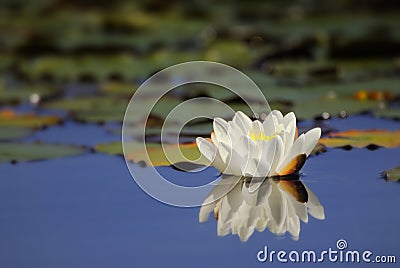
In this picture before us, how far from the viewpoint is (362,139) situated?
2.85 m

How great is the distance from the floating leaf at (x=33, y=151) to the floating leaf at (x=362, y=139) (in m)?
0.88

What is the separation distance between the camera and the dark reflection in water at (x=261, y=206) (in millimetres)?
2180

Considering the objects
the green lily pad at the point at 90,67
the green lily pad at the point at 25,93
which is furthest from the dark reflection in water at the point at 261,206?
the green lily pad at the point at 90,67

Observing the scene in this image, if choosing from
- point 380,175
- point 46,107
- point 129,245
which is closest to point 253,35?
point 46,107

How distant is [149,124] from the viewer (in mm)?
3213

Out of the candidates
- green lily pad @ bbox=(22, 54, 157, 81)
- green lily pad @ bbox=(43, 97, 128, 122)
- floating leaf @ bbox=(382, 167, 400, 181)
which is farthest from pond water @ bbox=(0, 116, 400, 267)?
green lily pad @ bbox=(22, 54, 157, 81)

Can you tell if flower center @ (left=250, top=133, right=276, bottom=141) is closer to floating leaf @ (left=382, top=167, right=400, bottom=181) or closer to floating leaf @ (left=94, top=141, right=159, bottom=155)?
floating leaf @ (left=382, top=167, right=400, bottom=181)

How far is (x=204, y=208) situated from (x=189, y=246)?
1.01 ft

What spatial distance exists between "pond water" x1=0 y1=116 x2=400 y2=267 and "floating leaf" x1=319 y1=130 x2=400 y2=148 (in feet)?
0.15

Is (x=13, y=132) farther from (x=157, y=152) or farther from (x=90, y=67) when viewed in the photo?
(x=90, y=67)

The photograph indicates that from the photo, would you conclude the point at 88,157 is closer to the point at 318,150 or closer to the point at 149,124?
the point at 149,124

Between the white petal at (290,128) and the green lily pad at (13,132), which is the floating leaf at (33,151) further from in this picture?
the white petal at (290,128)

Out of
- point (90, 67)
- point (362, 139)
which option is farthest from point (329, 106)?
point (90, 67)

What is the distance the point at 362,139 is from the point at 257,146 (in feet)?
2.20
